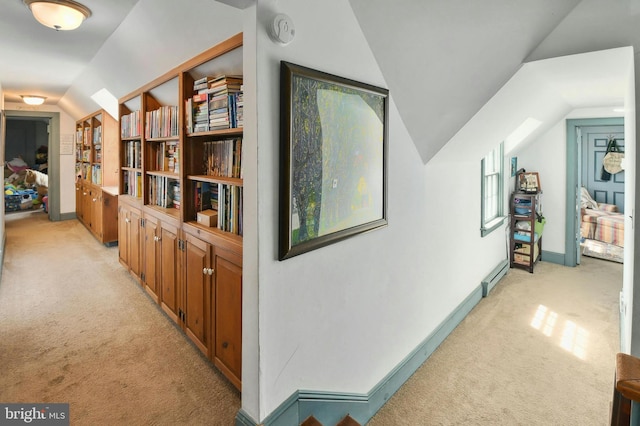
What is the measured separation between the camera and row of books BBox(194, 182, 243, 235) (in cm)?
199

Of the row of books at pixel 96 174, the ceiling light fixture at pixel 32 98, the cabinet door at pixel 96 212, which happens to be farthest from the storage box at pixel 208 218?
the ceiling light fixture at pixel 32 98

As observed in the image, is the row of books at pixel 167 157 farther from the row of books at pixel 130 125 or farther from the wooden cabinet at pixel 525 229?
the wooden cabinet at pixel 525 229

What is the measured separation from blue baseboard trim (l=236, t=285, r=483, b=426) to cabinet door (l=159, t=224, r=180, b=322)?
1.27 metres

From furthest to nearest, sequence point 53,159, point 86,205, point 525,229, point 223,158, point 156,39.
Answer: point 53,159
point 86,205
point 525,229
point 156,39
point 223,158

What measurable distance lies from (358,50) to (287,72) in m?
0.55

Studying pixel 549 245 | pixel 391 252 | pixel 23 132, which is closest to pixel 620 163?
pixel 549 245

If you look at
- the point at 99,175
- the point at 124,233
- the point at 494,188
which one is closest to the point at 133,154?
the point at 124,233

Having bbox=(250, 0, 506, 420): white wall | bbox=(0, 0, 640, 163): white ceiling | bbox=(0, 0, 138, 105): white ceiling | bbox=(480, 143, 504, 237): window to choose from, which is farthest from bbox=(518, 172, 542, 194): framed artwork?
bbox=(0, 0, 138, 105): white ceiling

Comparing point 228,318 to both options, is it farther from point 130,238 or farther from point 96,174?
point 96,174

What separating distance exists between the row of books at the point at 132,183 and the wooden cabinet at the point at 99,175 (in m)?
0.60

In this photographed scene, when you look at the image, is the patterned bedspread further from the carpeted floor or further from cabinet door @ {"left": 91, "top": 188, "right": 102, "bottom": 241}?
cabinet door @ {"left": 91, "top": 188, "right": 102, "bottom": 241}

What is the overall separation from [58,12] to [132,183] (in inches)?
70.7

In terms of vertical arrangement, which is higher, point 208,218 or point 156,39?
point 156,39

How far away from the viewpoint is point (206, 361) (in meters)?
2.30
